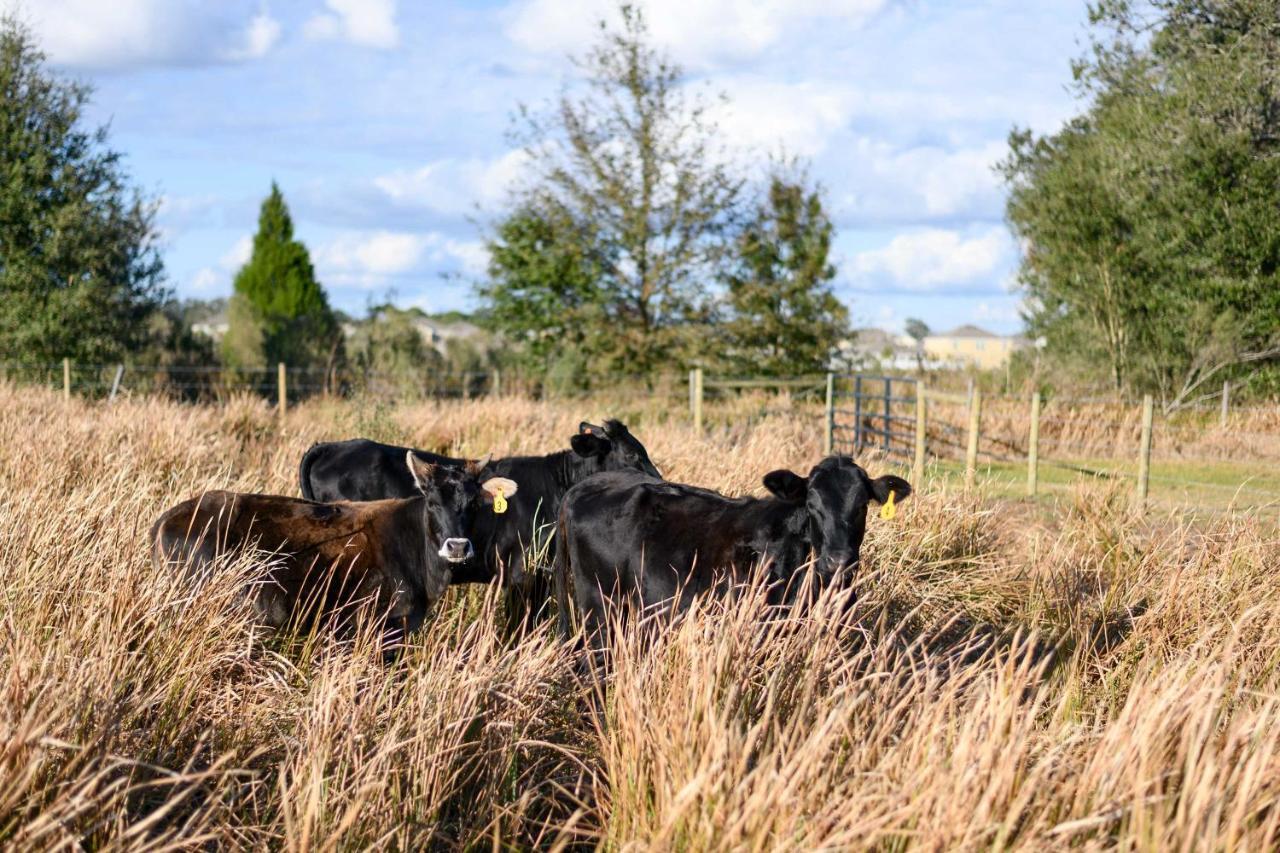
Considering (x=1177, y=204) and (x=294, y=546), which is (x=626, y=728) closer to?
(x=294, y=546)

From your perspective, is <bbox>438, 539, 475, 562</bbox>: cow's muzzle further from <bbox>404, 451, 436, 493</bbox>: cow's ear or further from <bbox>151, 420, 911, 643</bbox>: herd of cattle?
<bbox>404, 451, 436, 493</bbox>: cow's ear

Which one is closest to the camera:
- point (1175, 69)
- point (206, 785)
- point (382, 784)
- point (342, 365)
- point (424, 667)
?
point (382, 784)

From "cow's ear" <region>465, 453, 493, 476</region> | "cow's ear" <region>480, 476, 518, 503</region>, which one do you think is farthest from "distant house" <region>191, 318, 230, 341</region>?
"cow's ear" <region>480, 476, 518, 503</region>

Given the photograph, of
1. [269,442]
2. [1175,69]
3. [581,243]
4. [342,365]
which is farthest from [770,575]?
[342,365]

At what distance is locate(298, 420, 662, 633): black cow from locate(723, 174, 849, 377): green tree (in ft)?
54.8

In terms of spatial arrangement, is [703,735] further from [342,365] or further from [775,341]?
[342,365]

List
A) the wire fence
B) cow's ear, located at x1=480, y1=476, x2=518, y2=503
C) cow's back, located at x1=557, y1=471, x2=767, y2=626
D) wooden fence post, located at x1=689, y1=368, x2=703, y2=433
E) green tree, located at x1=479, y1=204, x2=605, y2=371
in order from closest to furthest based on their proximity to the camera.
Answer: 1. cow's back, located at x1=557, y1=471, x2=767, y2=626
2. cow's ear, located at x1=480, y1=476, x2=518, y2=503
3. wooden fence post, located at x1=689, y1=368, x2=703, y2=433
4. the wire fence
5. green tree, located at x1=479, y1=204, x2=605, y2=371

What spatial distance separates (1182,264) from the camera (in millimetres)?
21406

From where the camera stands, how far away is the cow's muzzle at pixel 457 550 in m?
5.80

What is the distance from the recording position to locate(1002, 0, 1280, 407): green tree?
19.7m

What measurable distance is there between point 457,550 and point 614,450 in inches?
97.8

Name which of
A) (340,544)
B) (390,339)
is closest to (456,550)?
(340,544)

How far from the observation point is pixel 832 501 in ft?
17.9

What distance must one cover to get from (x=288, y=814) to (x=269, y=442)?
31.7 ft
